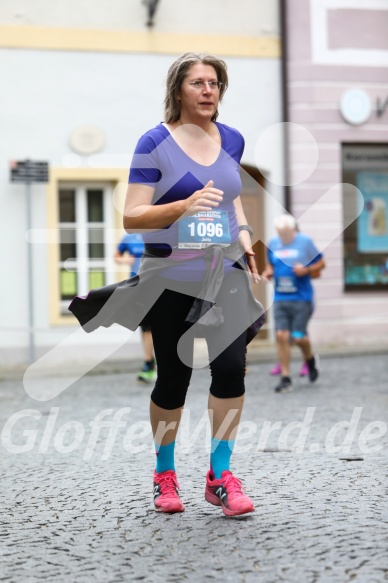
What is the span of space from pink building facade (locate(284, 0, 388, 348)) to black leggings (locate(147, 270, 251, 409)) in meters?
11.5

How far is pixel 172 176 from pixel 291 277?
6327mm

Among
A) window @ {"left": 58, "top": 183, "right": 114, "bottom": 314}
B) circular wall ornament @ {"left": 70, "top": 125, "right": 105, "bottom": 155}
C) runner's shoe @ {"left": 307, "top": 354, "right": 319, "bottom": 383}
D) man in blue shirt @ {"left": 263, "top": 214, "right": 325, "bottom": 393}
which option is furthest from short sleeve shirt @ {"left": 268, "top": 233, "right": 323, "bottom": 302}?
window @ {"left": 58, "top": 183, "right": 114, "bottom": 314}

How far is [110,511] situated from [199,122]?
1638 millimetres

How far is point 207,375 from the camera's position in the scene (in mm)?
12469

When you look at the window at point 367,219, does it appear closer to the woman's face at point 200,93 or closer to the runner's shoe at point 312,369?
the runner's shoe at point 312,369

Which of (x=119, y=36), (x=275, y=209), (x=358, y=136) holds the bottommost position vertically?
(x=275, y=209)

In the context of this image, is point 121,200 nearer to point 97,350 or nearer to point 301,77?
point 97,350

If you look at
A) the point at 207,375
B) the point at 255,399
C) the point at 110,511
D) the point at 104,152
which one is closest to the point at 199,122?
the point at 110,511

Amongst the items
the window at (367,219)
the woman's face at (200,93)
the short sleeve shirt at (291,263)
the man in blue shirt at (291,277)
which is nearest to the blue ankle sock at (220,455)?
the woman's face at (200,93)

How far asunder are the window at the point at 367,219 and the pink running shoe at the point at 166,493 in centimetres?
1198

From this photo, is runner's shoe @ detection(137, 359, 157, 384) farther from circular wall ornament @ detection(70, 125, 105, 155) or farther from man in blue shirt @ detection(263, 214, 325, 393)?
circular wall ornament @ detection(70, 125, 105, 155)

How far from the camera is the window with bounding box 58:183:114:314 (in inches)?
607

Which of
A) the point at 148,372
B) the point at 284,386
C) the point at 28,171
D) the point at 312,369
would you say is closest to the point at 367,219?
the point at 28,171

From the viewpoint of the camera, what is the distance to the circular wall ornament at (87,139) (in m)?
15.0
